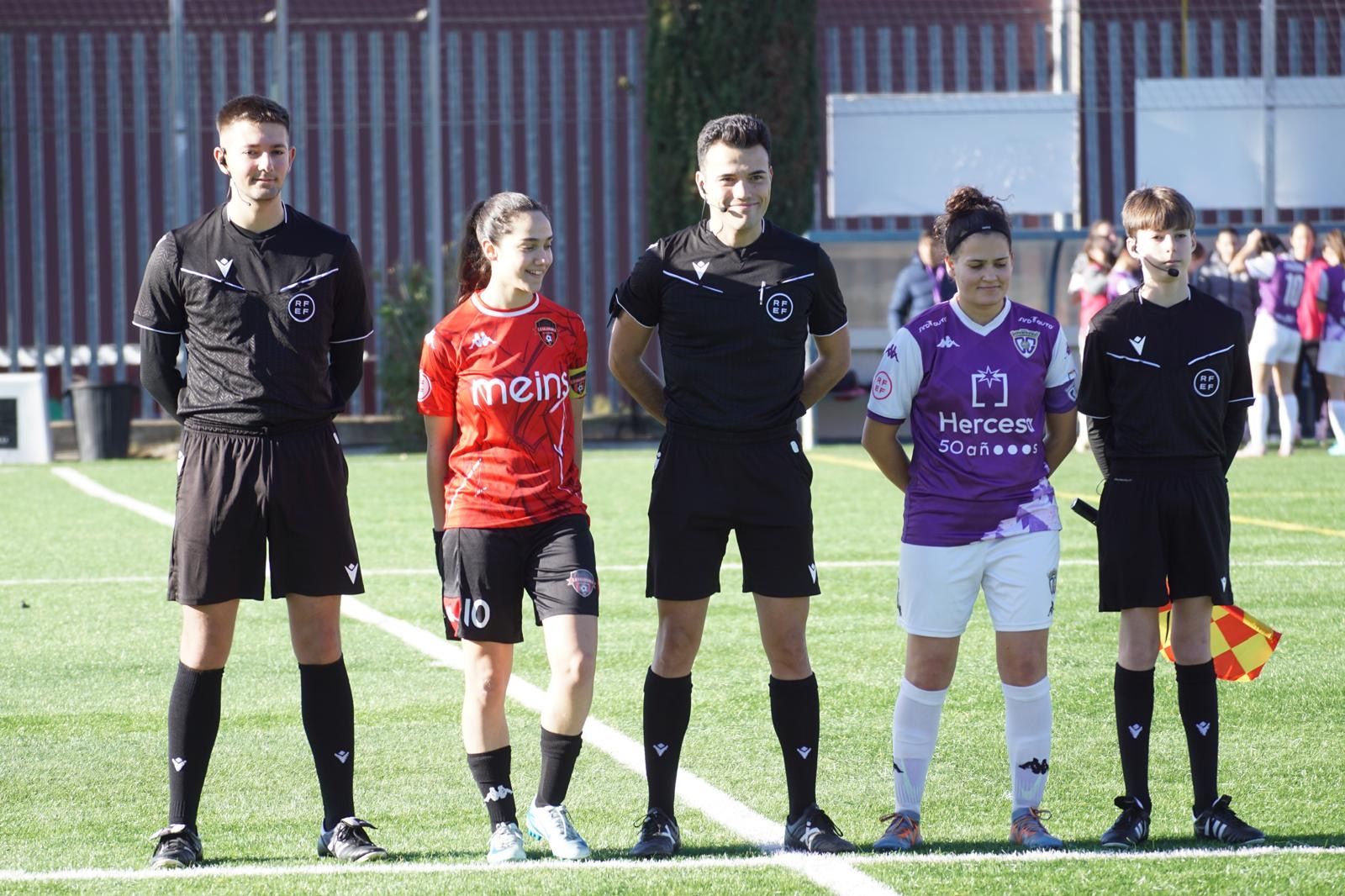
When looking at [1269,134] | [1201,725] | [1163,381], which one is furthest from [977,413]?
[1269,134]

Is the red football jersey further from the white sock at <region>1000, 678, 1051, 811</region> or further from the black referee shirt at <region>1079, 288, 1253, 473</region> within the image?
the black referee shirt at <region>1079, 288, 1253, 473</region>

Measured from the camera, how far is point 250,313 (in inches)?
182

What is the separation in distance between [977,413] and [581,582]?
1.08 metres

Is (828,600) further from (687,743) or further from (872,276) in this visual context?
(872,276)

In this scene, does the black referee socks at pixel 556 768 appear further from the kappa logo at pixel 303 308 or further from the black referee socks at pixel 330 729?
the kappa logo at pixel 303 308

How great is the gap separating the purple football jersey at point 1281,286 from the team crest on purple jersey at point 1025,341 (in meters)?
11.8

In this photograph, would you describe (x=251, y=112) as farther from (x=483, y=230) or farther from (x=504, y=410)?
(x=504, y=410)

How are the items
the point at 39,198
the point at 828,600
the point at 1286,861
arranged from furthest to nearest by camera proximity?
the point at 39,198 < the point at 828,600 < the point at 1286,861

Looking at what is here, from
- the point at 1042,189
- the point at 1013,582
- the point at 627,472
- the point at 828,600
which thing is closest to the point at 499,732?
the point at 1013,582

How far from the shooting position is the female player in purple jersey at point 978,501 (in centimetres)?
466

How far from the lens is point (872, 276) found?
20469mm

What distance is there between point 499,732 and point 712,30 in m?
16.7

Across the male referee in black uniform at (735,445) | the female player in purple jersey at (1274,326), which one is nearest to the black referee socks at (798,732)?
the male referee in black uniform at (735,445)

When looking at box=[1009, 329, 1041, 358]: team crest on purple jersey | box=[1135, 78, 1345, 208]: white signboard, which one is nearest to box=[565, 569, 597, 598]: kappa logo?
box=[1009, 329, 1041, 358]: team crest on purple jersey
